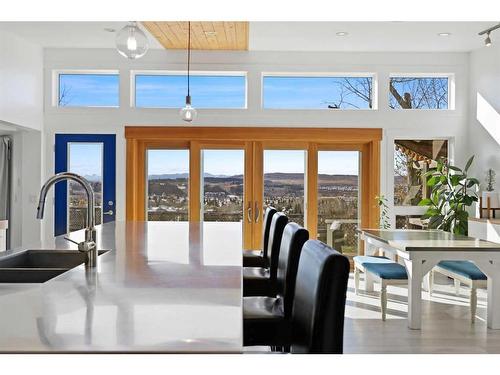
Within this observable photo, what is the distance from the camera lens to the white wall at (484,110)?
639 cm

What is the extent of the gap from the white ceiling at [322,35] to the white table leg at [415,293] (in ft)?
8.78

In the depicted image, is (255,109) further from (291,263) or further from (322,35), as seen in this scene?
(291,263)

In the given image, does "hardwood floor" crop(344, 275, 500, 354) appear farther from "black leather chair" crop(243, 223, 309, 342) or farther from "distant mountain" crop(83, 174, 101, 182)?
"distant mountain" crop(83, 174, 101, 182)

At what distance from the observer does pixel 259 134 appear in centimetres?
707

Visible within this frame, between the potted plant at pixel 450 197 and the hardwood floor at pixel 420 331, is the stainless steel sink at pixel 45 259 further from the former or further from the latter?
the potted plant at pixel 450 197

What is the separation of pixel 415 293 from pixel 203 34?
360cm

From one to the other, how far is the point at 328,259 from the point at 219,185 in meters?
5.81

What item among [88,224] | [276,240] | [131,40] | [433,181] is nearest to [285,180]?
[433,181]

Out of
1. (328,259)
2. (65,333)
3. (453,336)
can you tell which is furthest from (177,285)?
(453,336)

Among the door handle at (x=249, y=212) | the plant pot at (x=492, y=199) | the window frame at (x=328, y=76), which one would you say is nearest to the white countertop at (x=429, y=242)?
the plant pot at (x=492, y=199)

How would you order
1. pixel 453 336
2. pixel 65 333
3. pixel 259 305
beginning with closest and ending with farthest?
pixel 65 333, pixel 259 305, pixel 453 336

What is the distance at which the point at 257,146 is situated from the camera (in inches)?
284

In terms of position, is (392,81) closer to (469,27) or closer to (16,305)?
(469,27)

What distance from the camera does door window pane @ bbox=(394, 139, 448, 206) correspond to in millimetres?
7238
